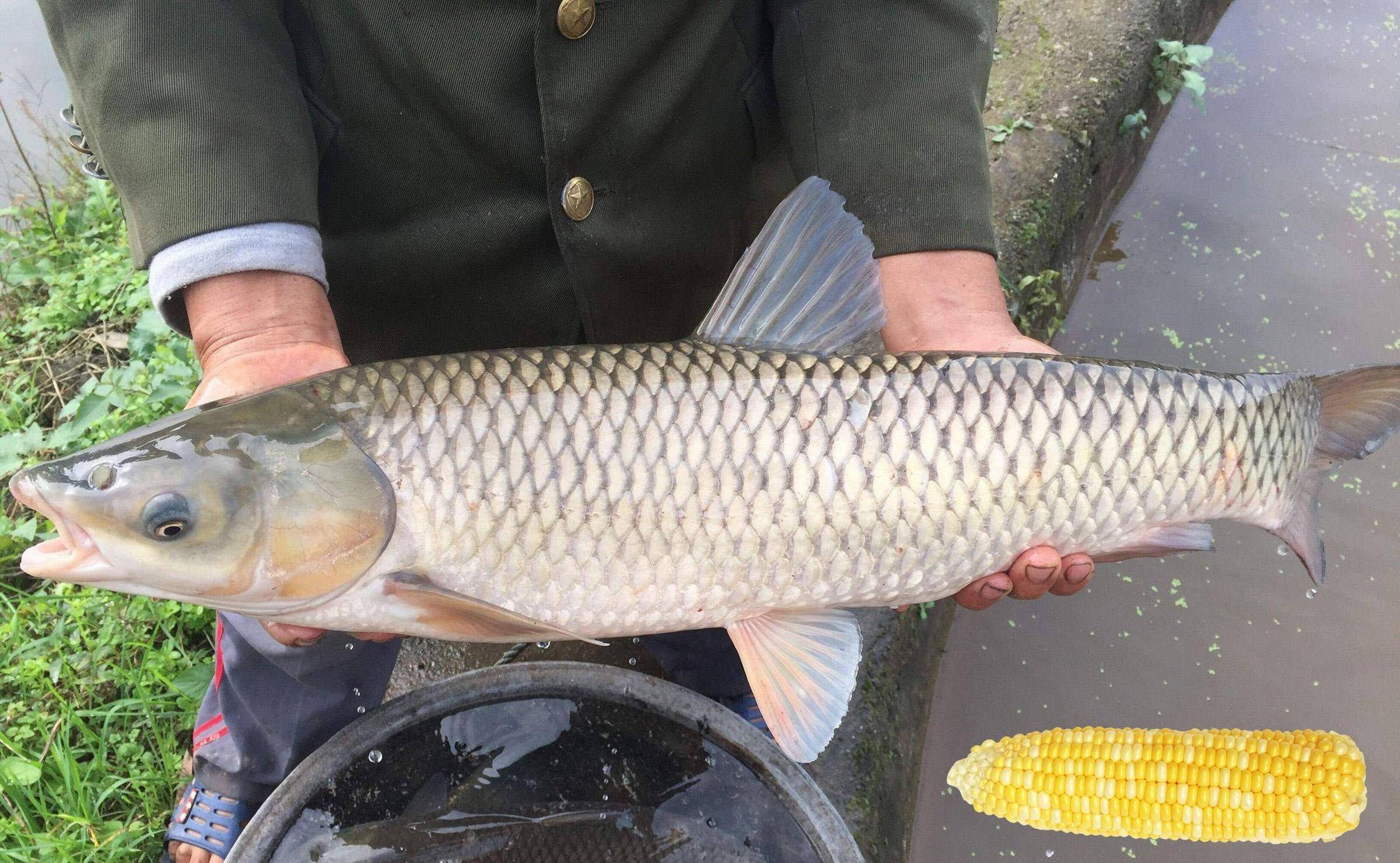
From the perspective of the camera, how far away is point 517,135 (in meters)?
1.47

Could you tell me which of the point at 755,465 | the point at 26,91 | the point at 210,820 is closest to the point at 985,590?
the point at 755,465

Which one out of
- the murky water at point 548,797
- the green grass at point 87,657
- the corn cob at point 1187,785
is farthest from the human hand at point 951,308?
the green grass at point 87,657

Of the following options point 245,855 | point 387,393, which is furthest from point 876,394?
point 245,855

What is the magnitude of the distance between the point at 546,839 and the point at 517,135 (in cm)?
104

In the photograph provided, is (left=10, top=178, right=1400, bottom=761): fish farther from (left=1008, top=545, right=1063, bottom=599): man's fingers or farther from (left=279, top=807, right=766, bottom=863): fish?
(left=279, top=807, right=766, bottom=863): fish

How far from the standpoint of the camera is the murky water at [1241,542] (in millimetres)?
1941

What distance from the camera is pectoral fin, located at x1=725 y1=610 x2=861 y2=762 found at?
4.27ft

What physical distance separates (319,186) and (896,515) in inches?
39.4

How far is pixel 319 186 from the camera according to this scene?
151 centimetres

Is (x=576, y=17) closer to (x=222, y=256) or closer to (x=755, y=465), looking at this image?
(x=222, y=256)

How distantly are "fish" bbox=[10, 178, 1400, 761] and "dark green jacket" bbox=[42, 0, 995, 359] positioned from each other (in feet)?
1.18

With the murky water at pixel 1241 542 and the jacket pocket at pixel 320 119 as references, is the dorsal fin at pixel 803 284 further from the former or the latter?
the murky water at pixel 1241 542

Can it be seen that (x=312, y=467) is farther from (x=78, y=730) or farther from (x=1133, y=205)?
(x=1133, y=205)

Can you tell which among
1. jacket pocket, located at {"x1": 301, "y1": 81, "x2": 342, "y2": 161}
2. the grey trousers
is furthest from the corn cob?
jacket pocket, located at {"x1": 301, "y1": 81, "x2": 342, "y2": 161}
